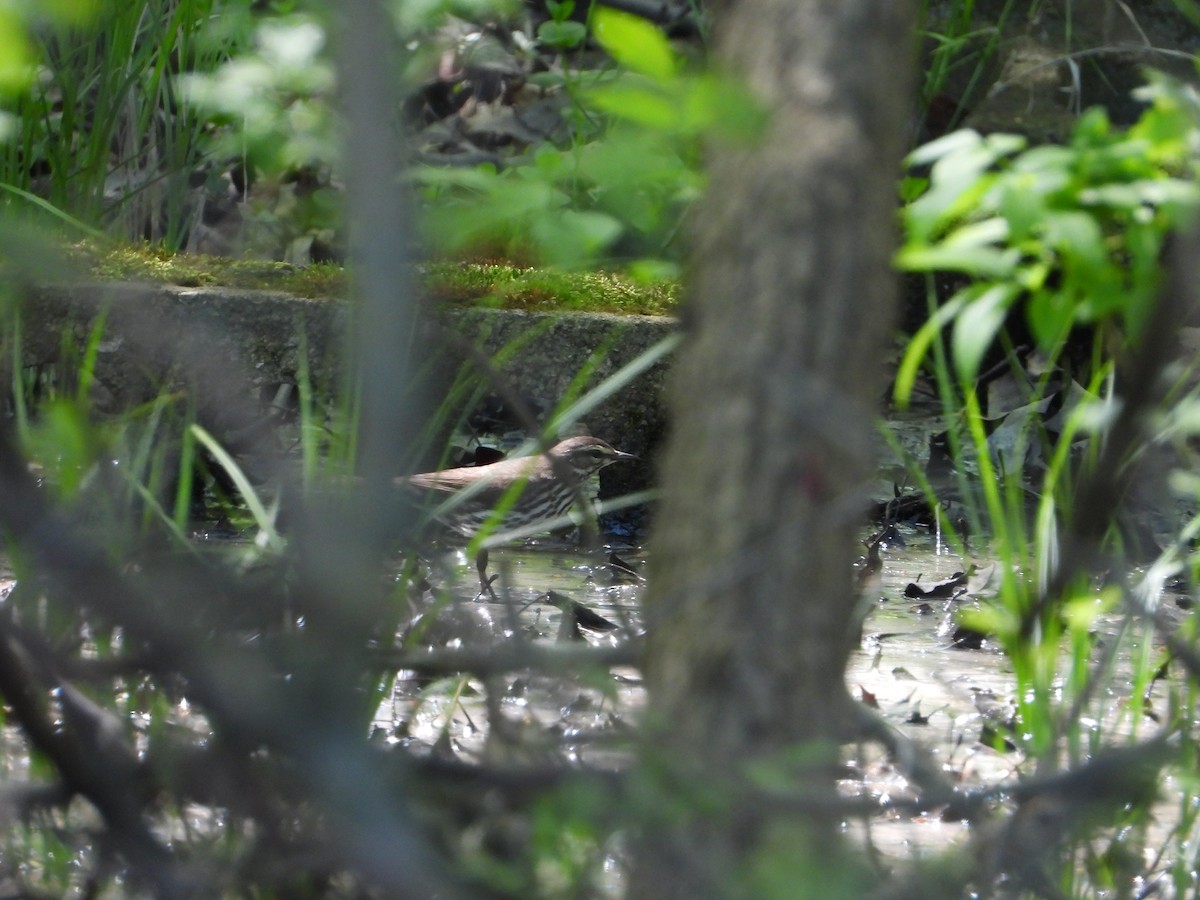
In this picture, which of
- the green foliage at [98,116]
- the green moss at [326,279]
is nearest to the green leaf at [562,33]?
the green moss at [326,279]

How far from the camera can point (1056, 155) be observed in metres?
1.35

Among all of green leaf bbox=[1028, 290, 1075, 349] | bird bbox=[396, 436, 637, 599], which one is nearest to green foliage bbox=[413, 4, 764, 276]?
green leaf bbox=[1028, 290, 1075, 349]

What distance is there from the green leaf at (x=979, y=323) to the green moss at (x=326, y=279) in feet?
12.3

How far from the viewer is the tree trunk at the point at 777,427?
139 cm

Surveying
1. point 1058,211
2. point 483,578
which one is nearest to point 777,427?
point 1058,211

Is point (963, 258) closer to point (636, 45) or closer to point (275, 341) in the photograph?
point (636, 45)

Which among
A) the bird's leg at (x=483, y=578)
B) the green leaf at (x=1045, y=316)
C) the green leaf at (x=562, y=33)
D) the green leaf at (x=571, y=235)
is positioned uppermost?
the green leaf at (x=571, y=235)

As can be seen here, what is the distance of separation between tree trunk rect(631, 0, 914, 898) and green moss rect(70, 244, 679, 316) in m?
3.61

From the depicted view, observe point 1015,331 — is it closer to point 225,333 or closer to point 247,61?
point 225,333

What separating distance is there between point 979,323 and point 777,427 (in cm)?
21

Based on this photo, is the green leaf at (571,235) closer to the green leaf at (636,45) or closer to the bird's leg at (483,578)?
the green leaf at (636,45)

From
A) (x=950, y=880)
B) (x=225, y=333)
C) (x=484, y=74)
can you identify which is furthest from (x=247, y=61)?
(x=484, y=74)

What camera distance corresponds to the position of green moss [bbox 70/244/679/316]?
526 cm

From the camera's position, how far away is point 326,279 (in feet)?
17.8
